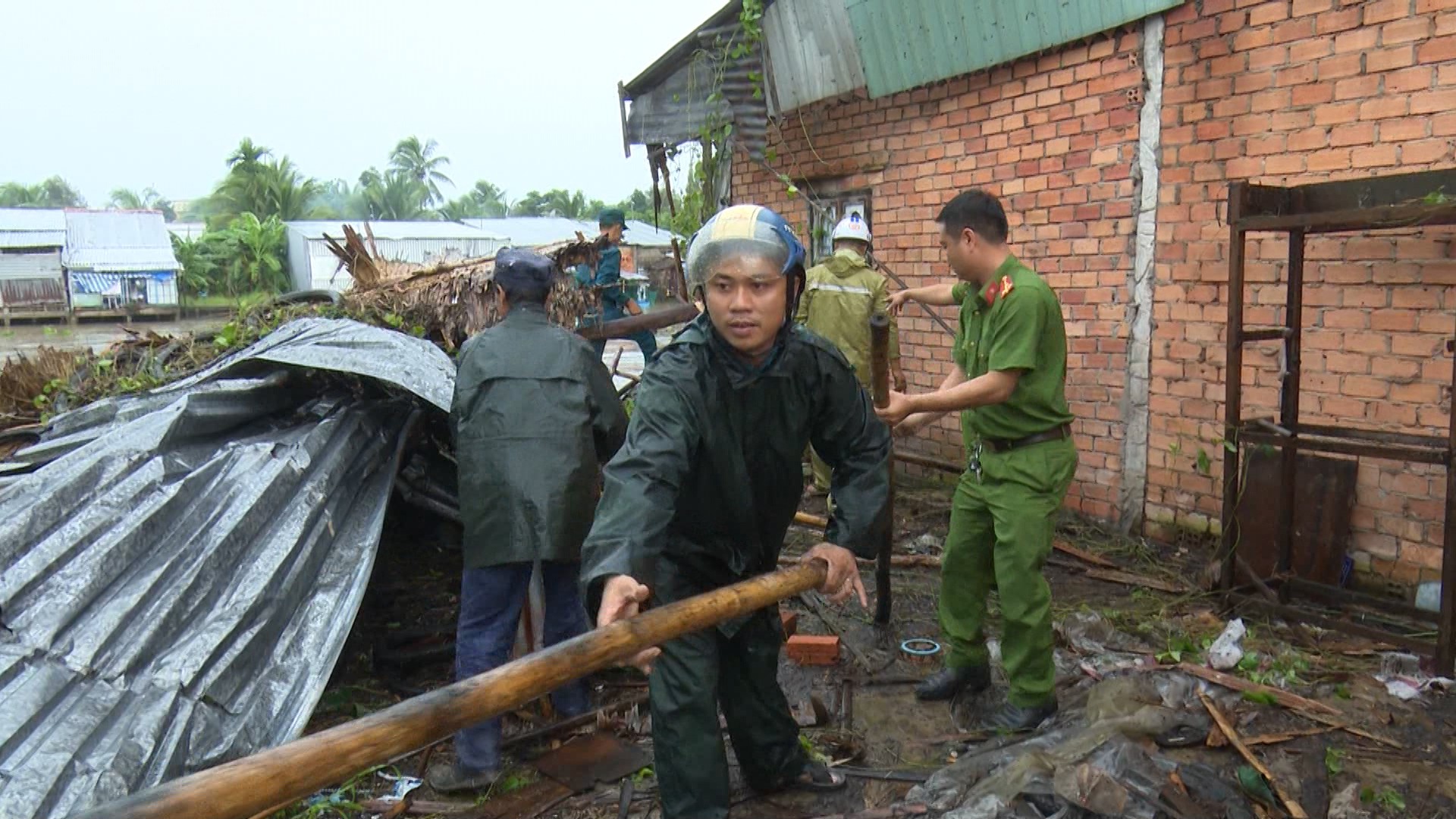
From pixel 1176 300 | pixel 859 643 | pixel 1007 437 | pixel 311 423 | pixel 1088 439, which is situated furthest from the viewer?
pixel 1088 439

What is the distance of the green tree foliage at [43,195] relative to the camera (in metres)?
72.5

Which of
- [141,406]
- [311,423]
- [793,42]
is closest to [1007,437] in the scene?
[311,423]

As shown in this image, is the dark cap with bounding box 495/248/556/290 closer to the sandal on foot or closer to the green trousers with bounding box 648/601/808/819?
the green trousers with bounding box 648/601/808/819

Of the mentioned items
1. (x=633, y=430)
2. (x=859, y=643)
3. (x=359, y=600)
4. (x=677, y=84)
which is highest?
(x=677, y=84)

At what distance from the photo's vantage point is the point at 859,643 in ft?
15.7

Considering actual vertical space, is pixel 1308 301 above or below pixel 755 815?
above

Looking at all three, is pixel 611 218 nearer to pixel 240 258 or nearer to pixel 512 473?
pixel 512 473

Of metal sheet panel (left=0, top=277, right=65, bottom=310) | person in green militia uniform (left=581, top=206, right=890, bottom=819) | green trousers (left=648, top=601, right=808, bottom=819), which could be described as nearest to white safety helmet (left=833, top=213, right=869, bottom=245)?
person in green militia uniform (left=581, top=206, right=890, bottom=819)

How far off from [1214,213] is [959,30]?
2349 mm

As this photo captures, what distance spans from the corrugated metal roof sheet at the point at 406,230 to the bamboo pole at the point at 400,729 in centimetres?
3634

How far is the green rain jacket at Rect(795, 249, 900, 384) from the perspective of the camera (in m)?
6.49

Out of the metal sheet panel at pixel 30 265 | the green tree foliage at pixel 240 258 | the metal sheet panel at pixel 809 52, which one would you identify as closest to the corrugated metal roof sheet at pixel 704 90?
the metal sheet panel at pixel 809 52

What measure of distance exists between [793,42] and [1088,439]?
4.09 meters

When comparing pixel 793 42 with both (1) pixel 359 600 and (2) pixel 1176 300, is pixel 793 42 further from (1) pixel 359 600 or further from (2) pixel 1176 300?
(1) pixel 359 600
